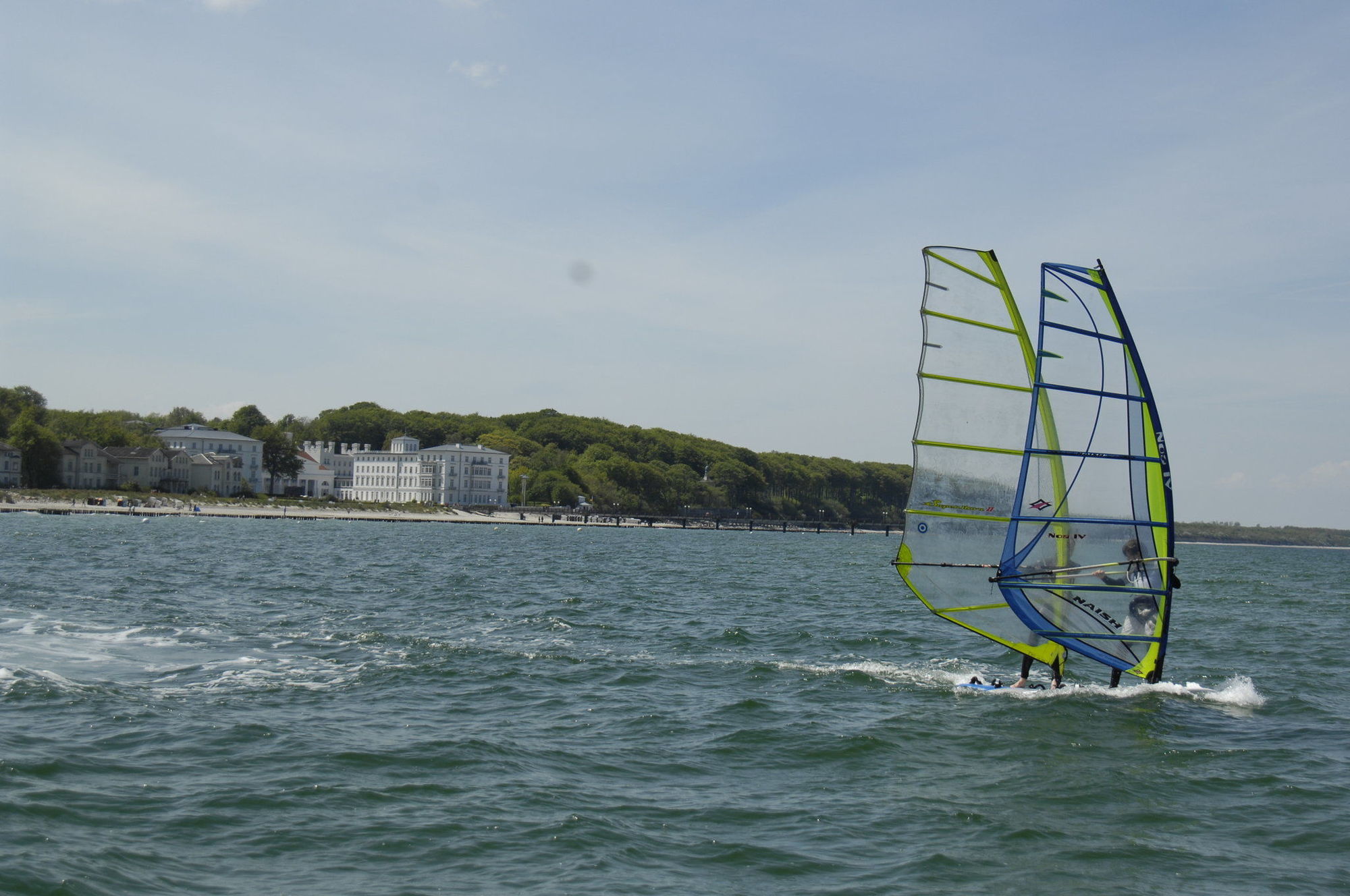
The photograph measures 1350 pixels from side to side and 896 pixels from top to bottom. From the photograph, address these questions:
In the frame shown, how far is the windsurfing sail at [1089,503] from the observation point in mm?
15383

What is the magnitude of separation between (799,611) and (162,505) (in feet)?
341

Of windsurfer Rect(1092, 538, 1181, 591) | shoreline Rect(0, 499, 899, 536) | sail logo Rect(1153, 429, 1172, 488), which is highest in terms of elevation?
sail logo Rect(1153, 429, 1172, 488)

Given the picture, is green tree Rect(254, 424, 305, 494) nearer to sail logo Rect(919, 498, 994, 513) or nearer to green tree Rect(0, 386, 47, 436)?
green tree Rect(0, 386, 47, 436)

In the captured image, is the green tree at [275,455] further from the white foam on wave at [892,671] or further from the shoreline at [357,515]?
the white foam on wave at [892,671]

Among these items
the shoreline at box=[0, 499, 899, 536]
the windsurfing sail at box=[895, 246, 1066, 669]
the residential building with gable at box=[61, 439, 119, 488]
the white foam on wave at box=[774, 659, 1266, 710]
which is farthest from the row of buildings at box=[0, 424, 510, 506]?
the windsurfing sail at box=[895, 246, 1066, 669]

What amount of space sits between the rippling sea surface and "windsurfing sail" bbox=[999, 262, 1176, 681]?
161 cm

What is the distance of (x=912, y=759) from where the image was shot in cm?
1351

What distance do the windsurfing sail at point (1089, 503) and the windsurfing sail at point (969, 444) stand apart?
15cm

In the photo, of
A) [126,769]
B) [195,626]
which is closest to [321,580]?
[195,626]

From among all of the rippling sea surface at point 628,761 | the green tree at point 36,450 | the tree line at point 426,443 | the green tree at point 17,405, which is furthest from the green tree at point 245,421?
the rippling sea surface at point 628,761

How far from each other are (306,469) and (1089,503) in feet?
571

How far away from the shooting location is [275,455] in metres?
163

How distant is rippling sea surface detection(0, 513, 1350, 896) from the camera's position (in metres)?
9.50

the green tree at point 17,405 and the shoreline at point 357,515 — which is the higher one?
the green tree at point 17,405
